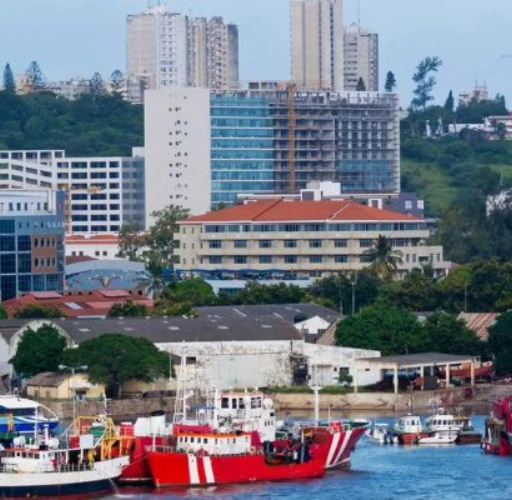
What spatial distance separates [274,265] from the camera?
99250 millimetres

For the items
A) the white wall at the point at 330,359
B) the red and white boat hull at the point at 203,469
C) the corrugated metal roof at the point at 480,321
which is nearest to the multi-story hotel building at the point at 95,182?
the corrugated metal roof at the point at 480,321

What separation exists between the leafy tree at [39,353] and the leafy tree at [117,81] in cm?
10092

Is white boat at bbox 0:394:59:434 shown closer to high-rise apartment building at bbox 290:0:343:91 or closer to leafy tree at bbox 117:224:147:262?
leafy tree at bbox 117:224:147:262

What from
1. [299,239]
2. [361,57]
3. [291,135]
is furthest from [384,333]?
[361,57]

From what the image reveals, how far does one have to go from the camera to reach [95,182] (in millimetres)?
131750

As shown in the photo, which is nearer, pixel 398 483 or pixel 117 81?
pixel 398 483

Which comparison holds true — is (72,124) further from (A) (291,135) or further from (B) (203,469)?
(B) (203,469)

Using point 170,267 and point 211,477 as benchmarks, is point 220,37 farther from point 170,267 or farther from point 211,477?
point 211,477

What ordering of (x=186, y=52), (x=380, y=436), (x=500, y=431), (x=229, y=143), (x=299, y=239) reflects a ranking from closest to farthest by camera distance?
1. (x=500, y=431)
2. (x=380, y=436)
3. (x=299, y=239)
4. (x=229, y=143)
5. (x=186, y=52)

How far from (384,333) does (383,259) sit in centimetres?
2113

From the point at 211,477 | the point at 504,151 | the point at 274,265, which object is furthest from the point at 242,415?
the point at 504,151

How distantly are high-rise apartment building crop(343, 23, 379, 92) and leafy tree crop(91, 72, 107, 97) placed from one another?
17152 millimetres

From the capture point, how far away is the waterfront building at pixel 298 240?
3841 inches

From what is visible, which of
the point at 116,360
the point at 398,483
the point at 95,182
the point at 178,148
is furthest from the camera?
the point at 95,182
